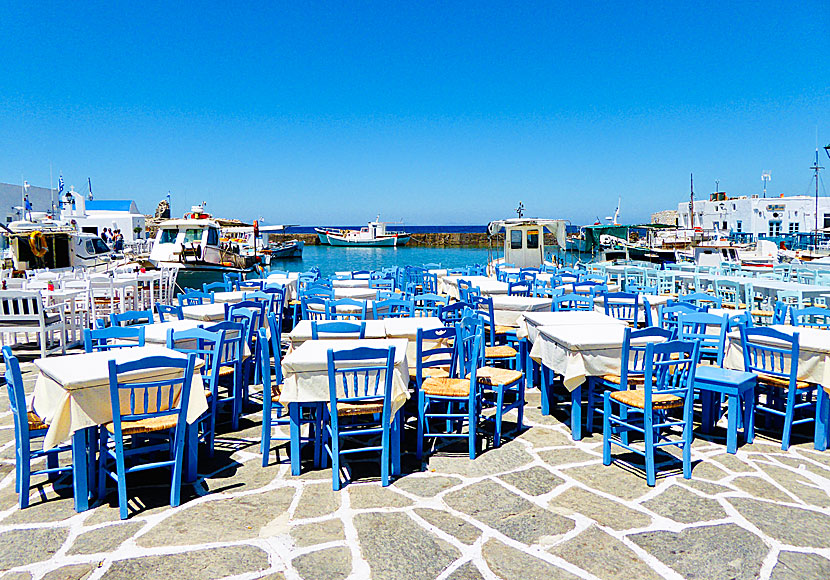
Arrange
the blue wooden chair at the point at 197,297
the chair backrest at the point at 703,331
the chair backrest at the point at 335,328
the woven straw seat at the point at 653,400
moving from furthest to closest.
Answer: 1. the blue wooden chair at the point at 197,297
2. the chair backrest at the point at 703,331
3. the chair backrest at the point at 335,328
4. the woven straw seat at the point at 653,400

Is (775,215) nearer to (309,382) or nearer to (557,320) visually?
(557,320)

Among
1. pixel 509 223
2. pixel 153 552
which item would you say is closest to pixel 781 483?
pixel 153 552

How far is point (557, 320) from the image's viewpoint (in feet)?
19.4

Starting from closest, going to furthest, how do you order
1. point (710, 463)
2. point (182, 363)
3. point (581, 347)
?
point (182, 363), point (710, 463), point (581, 347)

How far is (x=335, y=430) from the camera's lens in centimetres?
384

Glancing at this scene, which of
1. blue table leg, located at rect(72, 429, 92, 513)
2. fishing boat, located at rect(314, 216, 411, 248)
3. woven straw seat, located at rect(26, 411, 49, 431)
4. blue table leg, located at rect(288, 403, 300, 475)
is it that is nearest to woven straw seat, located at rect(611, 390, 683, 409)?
blue table leg, located at rect(288, 403, 300, 475)

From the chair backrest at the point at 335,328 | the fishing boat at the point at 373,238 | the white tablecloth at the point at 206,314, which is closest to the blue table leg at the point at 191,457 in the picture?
the chair backrest at the point at 335,328

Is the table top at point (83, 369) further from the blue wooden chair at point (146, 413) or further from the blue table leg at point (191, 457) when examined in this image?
the blue table leg at point (191, 457)

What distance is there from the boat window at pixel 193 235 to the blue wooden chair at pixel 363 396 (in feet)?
61.2

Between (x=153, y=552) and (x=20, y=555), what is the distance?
690 mm

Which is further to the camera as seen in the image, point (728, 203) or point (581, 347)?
point (728, 203)

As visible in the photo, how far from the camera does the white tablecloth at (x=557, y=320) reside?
5758 millimetres

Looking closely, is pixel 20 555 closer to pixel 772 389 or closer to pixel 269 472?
pixel 269 472

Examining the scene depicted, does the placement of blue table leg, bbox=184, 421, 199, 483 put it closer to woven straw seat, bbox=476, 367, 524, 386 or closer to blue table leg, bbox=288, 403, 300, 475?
blue table leg, bbox=288, 403, 300, 475
